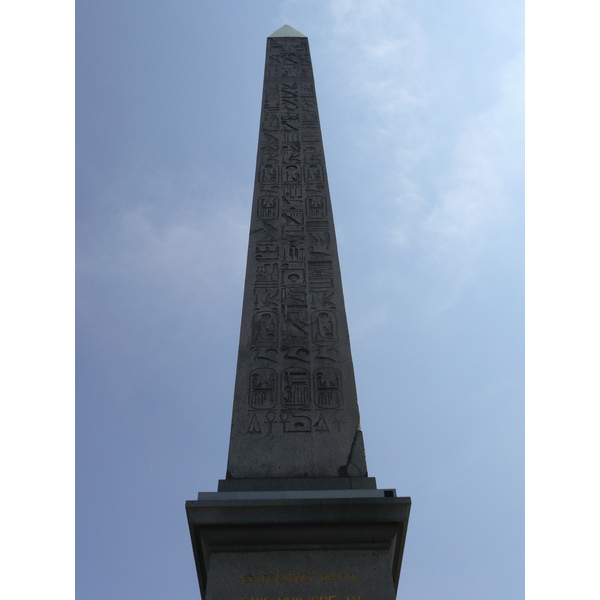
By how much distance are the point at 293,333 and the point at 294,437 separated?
1.06 m

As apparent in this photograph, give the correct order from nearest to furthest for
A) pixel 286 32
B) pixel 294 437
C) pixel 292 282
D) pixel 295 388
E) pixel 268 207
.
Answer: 1. pixel 294 437
2. pixel 295 388
3. pixel 292 282
4. pixel 268 207
5. pixel 286 32

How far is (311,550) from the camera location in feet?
17.6

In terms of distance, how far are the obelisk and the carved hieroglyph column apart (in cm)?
1

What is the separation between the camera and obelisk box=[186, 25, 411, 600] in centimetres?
528

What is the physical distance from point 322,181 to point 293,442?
10.7ft

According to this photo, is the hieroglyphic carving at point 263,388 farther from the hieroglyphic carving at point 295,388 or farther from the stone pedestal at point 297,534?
the stone pedestal at point 297,534

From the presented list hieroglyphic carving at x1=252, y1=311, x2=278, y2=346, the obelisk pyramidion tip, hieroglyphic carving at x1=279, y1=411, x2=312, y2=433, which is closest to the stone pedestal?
hieroglyphic carving at x1=279, y1=411, x2=312, y2=433

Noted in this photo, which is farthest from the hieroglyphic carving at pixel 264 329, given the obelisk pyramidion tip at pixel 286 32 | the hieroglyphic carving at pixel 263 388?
the obelisk pyramidion tip at pixel 286 32

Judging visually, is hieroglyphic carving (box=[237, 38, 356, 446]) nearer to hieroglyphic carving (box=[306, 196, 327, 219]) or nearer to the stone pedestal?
hieroglyphic carving (box=[306, 196, 327, 219])

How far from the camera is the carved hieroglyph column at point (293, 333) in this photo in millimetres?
6203

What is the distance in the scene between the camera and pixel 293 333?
6.95 meters

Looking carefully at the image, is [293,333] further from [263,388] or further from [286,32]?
[286,32]

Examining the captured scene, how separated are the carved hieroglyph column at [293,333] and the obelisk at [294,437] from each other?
11 mm

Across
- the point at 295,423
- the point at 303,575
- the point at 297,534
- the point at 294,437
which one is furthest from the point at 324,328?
the point at 303,575
